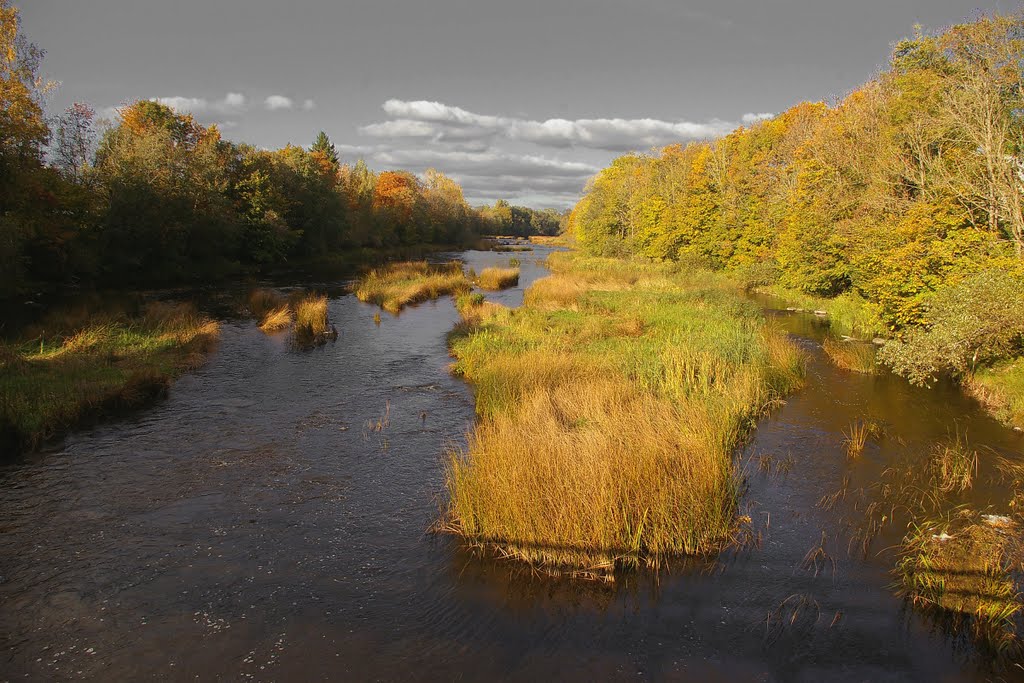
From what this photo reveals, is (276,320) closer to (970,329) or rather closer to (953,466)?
(953,466)

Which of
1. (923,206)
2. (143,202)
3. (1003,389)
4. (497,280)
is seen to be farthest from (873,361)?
(143,202)

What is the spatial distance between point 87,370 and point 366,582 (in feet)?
41.8

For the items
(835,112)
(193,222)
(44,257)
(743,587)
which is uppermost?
(835,112)

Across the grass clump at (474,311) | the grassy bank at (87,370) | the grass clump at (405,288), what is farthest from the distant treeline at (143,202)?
the grass clump at (474,311)

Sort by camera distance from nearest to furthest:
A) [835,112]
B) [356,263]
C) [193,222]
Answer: [835,112]
[193,222]
[356,263]

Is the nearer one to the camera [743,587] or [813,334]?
[743,587]

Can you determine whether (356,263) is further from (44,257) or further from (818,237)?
(818,237)

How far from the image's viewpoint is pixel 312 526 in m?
9.58

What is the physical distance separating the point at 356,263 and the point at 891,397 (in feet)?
184

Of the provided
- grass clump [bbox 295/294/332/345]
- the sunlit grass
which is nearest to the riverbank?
grass clump [bbox 295/294/332/345]

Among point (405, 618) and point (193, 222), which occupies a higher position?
point (193, 222)

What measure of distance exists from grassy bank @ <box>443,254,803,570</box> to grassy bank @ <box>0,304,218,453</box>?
8967mm

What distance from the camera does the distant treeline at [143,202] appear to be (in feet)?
90.6

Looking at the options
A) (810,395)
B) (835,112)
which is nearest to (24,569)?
(810,395)
